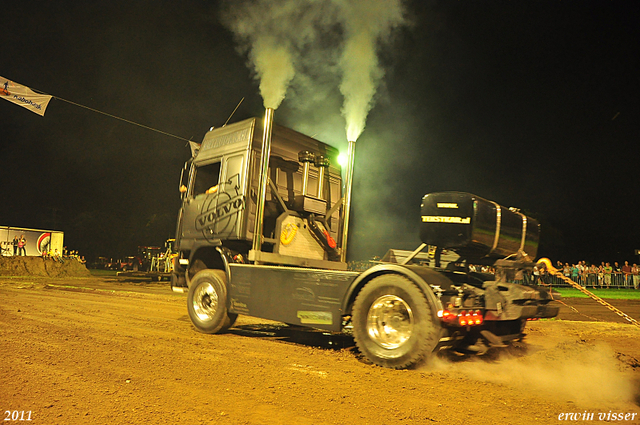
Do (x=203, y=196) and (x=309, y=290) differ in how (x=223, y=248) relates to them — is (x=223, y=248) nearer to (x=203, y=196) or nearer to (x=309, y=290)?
(x=203, y=196)

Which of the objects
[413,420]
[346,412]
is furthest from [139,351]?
[413,420]

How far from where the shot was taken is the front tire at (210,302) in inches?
288

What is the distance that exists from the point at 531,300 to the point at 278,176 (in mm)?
4535

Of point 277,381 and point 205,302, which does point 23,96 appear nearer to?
point 205,302

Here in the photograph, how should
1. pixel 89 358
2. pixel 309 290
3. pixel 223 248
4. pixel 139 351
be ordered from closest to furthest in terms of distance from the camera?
pixel 89 358 < pixel 139 351 < pixel 309 290 < pixel 223 248

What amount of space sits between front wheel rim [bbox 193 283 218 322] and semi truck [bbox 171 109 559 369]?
2cm

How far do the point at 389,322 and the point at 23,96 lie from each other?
14.4 m

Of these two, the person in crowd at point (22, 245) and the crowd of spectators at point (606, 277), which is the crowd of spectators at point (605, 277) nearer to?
the crowd of spectators at point (606, 277)

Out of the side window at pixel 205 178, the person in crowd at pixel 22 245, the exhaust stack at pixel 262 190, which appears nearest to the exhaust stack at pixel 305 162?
the exhaust stack at pixel 262 190

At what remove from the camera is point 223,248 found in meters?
7.65

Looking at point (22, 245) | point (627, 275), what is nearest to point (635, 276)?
point (627, 275)

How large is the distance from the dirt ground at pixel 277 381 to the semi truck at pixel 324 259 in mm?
448

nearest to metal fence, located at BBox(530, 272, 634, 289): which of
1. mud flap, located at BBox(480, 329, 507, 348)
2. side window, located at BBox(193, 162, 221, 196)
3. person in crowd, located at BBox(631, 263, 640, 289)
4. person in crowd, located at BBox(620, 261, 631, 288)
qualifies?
person in crowd, located at BBox(620, 261, 631, 288)

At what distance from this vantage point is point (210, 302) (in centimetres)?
762
